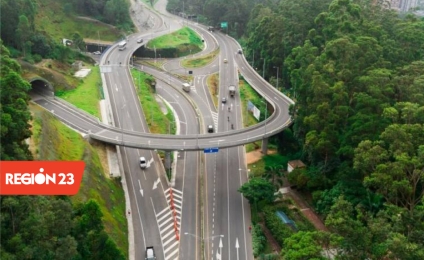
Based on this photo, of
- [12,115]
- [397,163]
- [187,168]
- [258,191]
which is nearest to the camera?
[12,115]

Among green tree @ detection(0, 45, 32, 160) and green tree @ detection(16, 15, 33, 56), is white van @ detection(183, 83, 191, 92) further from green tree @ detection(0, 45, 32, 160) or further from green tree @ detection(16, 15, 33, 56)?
green tree @ detection(0, 45, 32, 160)

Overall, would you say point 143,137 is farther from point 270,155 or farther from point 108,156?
point 270,155

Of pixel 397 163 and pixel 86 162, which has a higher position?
pixel 397 163

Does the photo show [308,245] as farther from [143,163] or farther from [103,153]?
[103,153]

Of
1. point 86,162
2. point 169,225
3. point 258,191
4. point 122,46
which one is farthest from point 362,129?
point 122,46

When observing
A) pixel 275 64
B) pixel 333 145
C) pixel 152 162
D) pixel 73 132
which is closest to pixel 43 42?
pixel 73 132
